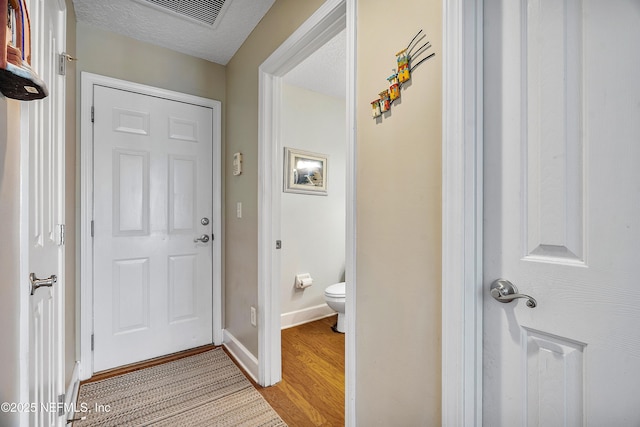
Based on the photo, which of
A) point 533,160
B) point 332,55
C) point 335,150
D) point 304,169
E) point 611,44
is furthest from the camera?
point 335,150

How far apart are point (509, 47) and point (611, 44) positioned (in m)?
0.21

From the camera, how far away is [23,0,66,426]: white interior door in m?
0.87

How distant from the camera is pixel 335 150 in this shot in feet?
10.2

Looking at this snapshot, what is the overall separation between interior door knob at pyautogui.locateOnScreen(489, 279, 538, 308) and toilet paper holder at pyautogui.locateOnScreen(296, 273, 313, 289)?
7.20ft

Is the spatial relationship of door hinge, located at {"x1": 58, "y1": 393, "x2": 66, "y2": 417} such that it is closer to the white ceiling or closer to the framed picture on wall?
the framed picture on wall

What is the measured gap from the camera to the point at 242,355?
2064 mm

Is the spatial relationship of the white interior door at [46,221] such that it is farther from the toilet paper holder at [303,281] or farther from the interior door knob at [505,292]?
the toilet paper holder at [303,281]

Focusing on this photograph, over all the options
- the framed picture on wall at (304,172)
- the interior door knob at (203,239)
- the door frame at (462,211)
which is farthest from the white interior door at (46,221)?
the framed picture on wall at (304,172)

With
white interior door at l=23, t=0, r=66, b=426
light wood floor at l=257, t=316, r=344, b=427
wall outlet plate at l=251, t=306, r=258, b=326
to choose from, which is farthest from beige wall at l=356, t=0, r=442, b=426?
white interior door at l=23, t=0, r=66, b=426

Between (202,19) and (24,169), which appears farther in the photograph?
(202,19)

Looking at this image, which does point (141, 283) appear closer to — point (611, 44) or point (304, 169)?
point (304, 169)

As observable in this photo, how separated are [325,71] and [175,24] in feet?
3.94

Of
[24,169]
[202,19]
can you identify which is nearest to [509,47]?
[24,169]

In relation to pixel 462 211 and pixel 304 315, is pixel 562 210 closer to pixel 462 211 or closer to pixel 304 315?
pixel 462 211
